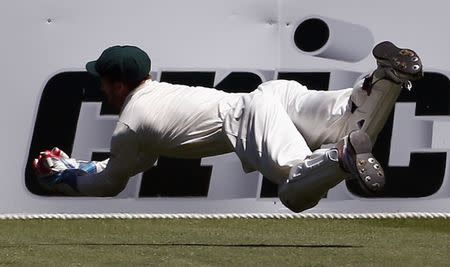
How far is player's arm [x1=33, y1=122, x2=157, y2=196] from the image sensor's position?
5555 millimetres

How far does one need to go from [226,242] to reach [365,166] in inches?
52.6

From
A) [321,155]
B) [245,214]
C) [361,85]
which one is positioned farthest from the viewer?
[245,214]

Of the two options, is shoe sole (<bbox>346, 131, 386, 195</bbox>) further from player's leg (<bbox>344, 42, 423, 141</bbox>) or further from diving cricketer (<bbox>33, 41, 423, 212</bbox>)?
player's leg (<bbox>344, 42, 423, 141</bbox>)

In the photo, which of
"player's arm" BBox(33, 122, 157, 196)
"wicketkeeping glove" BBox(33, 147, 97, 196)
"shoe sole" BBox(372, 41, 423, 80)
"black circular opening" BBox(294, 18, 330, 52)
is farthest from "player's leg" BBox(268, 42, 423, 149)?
"black circular opening" BBox(294, 18, 330, 52)

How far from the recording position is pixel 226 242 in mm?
5895

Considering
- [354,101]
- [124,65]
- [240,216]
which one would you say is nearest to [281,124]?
[354,101]

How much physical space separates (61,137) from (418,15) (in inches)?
83.6

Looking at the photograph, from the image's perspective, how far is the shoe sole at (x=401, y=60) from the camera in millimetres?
4980

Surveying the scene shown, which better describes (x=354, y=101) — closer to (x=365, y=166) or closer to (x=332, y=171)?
(x=332, y=171)

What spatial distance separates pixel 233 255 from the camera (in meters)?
5.32

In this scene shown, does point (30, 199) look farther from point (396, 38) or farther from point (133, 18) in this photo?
point (396, 38)

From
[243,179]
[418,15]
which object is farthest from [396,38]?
[243,179]

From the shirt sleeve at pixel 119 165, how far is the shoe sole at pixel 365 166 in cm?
111

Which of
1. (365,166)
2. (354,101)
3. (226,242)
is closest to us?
(365,166)
